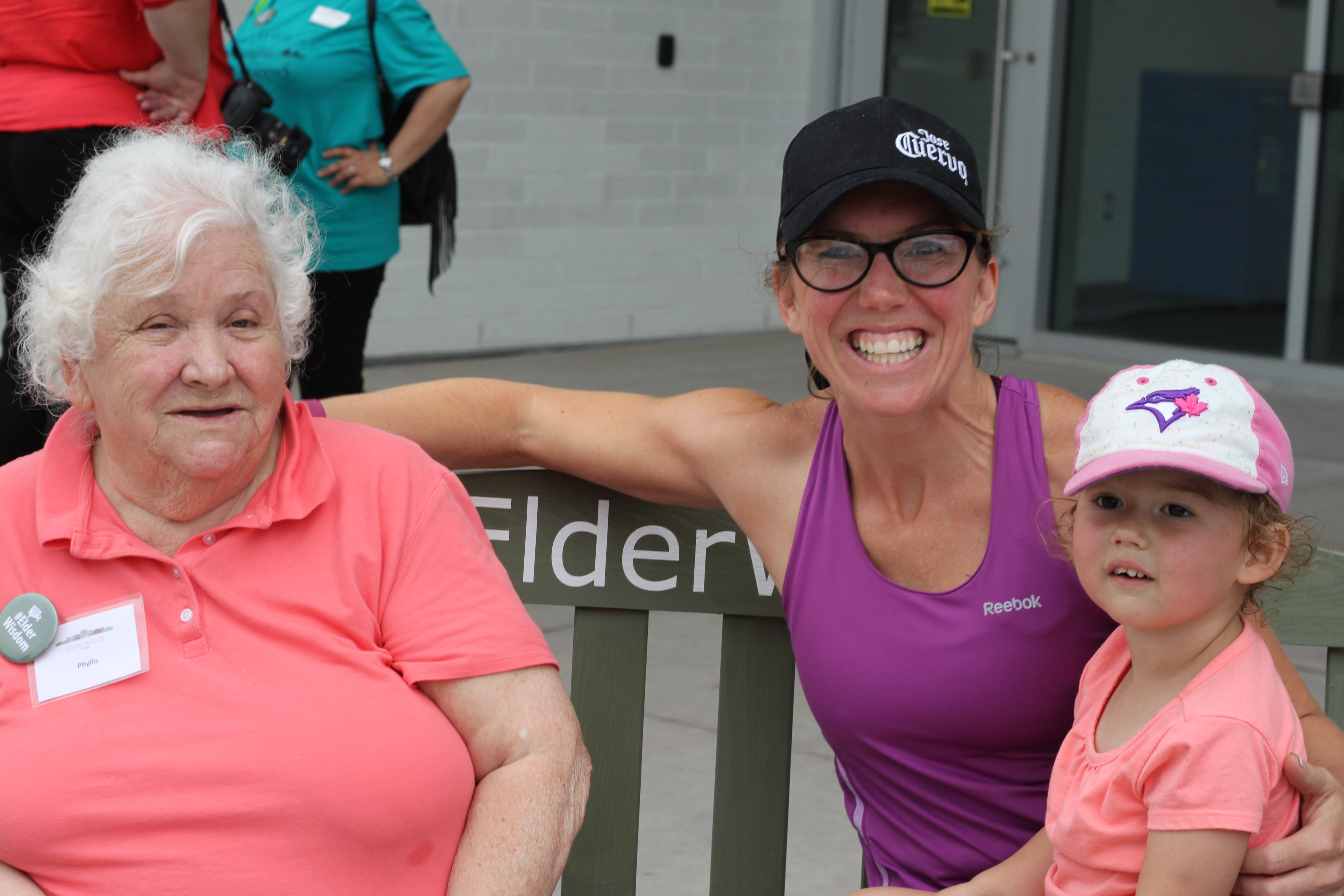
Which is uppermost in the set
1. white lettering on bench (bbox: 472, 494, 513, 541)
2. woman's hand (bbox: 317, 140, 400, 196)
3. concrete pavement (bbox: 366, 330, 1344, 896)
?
woman's hand (bbox: 317, 140, 400, 196)

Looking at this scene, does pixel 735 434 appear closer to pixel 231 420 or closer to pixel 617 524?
pixel 617 524

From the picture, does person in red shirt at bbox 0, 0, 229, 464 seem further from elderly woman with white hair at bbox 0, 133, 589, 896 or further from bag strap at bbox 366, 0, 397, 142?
elderly woman with white hair at bbox 0, 133, 589, 896

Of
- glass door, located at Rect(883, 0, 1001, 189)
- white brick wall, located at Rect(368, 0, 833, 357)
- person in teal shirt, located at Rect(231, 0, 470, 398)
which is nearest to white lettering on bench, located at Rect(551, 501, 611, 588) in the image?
person in teal shirt, located at Rect(231, 0, 470, 398)

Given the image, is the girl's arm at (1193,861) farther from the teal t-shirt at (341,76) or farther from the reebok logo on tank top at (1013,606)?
the teal t-shirt at (341,76)

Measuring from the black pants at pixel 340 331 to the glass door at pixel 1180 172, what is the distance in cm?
561

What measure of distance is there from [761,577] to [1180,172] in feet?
23.3

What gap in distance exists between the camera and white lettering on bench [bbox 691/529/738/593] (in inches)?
88.9

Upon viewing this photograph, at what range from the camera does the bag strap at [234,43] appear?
362 centimetres

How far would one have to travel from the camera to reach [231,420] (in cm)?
186

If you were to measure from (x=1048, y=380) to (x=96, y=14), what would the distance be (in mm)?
5536

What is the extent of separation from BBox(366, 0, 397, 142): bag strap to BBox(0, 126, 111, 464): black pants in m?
1.14

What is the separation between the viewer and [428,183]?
4.59 meters

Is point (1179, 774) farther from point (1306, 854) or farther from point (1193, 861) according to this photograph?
point (1306, 854)

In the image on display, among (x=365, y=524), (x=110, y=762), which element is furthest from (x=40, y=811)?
(x=365, y=524)
